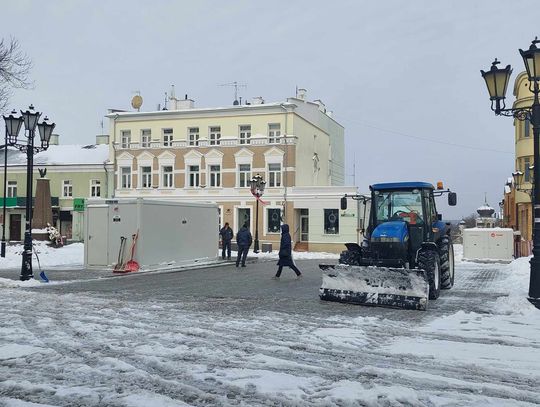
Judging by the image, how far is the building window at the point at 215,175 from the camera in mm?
42531

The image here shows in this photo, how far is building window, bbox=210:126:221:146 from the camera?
42.6 meters

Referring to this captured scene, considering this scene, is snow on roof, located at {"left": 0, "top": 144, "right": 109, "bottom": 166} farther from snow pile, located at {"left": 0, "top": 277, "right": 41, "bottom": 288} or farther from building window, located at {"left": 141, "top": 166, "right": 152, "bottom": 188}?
snow pile, located at {"left": 0, "top": 277, "right": 41, "bottom": 288}

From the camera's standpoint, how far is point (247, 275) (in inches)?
738

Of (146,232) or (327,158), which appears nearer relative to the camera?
(146,232)

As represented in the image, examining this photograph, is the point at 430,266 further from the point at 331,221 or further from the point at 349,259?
the point at 331,221

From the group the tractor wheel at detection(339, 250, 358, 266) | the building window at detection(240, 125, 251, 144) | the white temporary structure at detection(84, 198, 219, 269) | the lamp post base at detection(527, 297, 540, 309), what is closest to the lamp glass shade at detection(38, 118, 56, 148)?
the white temporary structure at detection(84, 198, 219, 269)

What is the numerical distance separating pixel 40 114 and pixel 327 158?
34620mm

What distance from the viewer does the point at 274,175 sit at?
41031 mm

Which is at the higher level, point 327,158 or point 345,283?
point 327,158

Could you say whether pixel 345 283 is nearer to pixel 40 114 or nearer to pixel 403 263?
pixel 403 263

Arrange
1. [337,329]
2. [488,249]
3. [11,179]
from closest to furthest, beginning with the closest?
[337,329] → [488,249] → [11,179]

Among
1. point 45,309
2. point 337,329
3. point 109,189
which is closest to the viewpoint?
point 337,329

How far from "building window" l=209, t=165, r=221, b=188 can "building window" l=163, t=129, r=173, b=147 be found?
414 centimetres

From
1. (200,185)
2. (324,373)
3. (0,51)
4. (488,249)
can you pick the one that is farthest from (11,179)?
(324,373)
